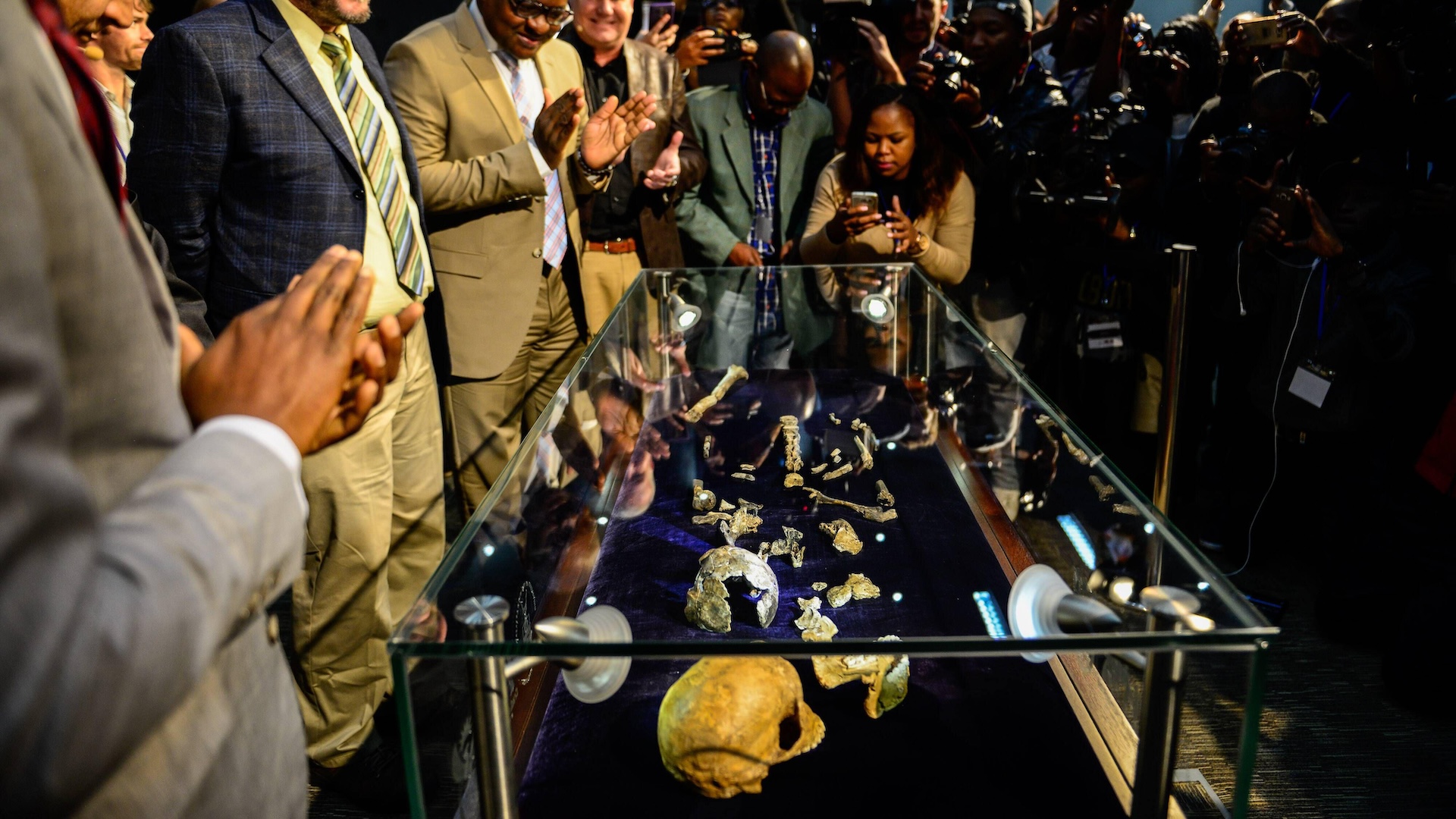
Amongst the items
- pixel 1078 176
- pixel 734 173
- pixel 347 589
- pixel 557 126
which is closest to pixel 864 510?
pixel 347 589

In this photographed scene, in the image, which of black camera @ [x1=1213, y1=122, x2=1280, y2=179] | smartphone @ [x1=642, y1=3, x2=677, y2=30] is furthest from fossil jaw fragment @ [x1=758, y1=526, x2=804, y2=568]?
smartphone @ [x1=642, y1=3, x2=677, y2=30]

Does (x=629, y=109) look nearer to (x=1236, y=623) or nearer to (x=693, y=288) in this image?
(x=693, y=288)

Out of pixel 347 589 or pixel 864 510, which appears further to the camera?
pixel 347 589

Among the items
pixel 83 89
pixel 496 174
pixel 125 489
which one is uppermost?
pixel 83 89

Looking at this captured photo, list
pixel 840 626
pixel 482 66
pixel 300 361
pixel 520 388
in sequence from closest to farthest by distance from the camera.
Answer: pixel 300 361, pixel 840 626, pixel 482 66, pixel 520 388

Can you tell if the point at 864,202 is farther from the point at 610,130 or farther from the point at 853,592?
the point at 853,592

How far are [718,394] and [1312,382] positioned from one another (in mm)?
2064

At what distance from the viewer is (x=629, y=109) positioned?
2.97 m

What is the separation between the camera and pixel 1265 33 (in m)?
3.89

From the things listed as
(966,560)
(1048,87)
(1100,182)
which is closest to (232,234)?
(966,560)

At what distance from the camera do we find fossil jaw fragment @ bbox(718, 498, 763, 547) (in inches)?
76.5

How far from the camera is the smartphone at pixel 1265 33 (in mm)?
3838

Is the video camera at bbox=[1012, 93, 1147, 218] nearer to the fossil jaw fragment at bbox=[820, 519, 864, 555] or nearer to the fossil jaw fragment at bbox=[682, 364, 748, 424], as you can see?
→ the fossil jaw fragment at bbox=[682, 364, 748, 424]

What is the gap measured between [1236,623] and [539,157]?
269cm
